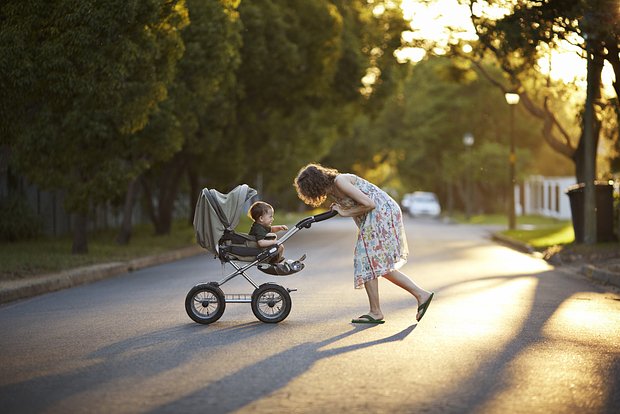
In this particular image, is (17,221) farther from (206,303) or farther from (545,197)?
(545,197)

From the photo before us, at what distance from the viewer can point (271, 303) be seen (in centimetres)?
1109

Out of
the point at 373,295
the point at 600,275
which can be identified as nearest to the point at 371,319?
the point at 373,295

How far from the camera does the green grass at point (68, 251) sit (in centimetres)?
1803

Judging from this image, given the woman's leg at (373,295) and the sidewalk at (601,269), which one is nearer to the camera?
the woman's leg at (373,295)

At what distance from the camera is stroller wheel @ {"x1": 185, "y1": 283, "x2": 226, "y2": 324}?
11062mm

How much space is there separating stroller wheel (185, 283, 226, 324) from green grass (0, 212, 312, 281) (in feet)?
20.8

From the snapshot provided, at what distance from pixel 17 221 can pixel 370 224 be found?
19.0 meters

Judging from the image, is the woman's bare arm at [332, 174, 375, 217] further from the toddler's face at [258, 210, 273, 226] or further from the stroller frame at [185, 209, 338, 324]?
the toddler's face at [258, 210, 273, 226]

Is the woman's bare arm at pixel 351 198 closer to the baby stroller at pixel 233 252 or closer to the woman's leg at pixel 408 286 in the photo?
the baby stroller at pixel 233 252

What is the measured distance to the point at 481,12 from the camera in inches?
1013

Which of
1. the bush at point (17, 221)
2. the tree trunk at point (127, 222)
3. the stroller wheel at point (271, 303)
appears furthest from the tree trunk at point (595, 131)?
the bush at point (17, 221)

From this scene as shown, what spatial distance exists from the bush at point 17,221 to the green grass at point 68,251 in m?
0.43

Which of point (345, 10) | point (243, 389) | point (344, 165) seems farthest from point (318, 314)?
point (344, 165)

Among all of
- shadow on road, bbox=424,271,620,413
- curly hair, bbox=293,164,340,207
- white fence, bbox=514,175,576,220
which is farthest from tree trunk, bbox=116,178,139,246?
white fence, bbox=514,175,576,220
